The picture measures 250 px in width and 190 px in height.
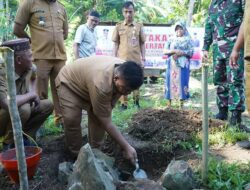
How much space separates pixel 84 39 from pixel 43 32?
1637 millimetres

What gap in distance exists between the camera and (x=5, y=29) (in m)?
7.72

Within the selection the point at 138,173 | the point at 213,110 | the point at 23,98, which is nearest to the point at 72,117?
the point at 23,98

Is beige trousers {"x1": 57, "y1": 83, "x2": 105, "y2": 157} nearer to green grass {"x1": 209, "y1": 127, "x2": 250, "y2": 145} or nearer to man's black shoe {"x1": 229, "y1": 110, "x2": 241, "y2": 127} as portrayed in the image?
green grass {"x1": 209, "y1": 127, "x2": 250, "y2": 145}

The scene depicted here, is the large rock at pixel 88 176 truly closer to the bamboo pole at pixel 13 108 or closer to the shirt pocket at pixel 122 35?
the bamboo pole at pixel 13 108

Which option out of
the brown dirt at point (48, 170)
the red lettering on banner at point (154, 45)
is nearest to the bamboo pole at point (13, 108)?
the brown dirt at point (48, 170)

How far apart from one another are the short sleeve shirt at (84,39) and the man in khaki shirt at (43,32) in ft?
4.45

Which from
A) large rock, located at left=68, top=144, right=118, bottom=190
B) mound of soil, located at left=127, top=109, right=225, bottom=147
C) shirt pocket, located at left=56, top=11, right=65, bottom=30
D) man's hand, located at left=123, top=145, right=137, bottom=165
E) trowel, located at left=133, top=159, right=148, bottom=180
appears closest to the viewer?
large rock, located at left=68, top=144, right=118, bottom=190

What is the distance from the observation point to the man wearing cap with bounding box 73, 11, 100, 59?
5809mm

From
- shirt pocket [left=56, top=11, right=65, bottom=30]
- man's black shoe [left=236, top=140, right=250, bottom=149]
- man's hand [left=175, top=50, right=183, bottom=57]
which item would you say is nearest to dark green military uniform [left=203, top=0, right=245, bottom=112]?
man's black shoe [left=236, top=140, right=250, bottom=149]

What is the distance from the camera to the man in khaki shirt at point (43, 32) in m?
4.25

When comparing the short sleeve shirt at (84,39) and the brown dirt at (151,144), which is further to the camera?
the short sleeve shirt at (84,39)

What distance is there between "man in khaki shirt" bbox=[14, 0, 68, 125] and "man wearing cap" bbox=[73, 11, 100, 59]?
53.1 inches

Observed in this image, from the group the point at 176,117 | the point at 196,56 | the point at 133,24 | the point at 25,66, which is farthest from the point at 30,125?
the point at 196,56

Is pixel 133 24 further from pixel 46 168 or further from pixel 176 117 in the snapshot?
pixel 46 168
